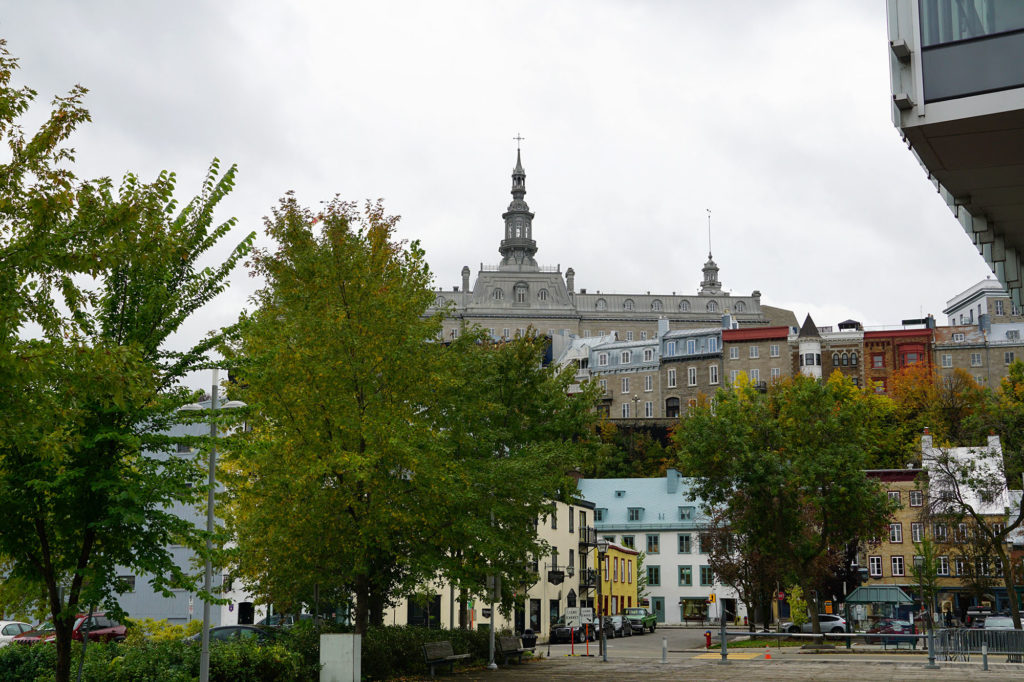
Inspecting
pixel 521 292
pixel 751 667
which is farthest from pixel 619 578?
pixel 521 292

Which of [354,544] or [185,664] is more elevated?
[354,544]

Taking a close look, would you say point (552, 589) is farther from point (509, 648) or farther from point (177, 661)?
point (177, 661)

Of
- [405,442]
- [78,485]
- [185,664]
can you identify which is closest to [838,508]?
[405,442]

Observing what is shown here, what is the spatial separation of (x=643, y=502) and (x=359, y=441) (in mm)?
62340

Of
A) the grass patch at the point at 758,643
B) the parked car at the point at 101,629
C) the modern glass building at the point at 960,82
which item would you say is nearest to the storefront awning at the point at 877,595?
the grass patch at the point at 758,643

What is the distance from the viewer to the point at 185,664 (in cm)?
1966

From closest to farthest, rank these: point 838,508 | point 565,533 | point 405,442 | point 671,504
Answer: point 405,442
point 838,508
point 565,533
point 671,504

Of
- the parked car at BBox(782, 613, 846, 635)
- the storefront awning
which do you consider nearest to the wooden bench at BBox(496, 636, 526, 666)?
the storefront awning

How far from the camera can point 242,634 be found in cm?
2489

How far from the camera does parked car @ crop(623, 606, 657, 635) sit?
62.7 metres

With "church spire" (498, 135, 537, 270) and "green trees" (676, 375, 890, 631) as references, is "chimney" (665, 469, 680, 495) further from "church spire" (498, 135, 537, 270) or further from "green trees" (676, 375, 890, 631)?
"church spire" (498, 135, 537, 270)

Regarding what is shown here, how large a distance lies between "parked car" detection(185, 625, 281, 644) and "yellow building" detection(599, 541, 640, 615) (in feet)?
125

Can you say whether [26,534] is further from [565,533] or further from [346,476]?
[565,533]

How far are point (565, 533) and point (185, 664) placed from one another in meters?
42.3
